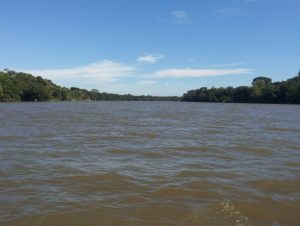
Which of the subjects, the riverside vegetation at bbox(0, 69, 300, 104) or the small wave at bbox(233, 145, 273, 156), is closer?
the small wave at bbox(233, 145, 273, 156)

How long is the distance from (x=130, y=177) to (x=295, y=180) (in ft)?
14.1

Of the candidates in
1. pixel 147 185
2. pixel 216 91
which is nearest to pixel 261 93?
pixel 216 91

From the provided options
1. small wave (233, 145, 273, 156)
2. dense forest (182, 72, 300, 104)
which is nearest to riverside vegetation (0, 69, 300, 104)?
dense forest (182, 72, 300, 104)

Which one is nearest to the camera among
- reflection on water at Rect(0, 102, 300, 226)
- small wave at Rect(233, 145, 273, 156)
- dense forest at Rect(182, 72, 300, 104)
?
reflection on water at Rect(0, 102, 300, 226)

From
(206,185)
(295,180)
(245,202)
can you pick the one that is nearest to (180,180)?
(206,185)

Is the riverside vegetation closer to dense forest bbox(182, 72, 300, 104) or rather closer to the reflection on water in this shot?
dense forest bbox(182, 72, 300, 104)

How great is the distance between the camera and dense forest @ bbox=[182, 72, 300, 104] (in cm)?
10775

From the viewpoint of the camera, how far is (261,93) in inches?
4796

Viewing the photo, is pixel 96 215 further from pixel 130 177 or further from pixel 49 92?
pixel 49 92

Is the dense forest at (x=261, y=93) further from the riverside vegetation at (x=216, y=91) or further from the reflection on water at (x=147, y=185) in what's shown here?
the reflection on water at (x=147, y=185)

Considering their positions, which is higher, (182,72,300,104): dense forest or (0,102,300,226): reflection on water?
(182,72,300,104): dense forest

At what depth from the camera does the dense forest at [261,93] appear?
4242 inches

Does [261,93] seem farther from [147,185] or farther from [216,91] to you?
[147,185]

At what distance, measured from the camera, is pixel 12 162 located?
439 inches
